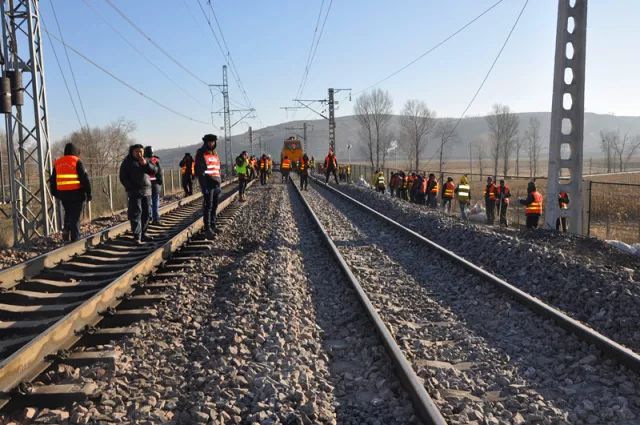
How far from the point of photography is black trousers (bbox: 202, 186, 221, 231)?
1158 cm

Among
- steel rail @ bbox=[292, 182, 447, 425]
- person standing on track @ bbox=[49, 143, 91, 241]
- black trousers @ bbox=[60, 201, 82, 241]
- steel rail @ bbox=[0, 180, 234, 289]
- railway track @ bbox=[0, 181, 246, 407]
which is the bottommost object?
steel rail @ bbox=[292, 182, 447, 425]

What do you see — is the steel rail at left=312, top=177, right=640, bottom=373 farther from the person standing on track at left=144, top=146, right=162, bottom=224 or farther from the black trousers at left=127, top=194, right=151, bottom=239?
the person standing on track at left=144, top=146, right=162, bottom=224

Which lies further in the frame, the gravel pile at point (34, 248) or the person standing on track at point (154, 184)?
the person standing on track at point (154, 184)

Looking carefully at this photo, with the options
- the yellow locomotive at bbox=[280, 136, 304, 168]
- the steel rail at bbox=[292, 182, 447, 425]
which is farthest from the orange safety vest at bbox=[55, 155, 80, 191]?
the yellow locomotive at bbox=[280, 136, 304, 168]

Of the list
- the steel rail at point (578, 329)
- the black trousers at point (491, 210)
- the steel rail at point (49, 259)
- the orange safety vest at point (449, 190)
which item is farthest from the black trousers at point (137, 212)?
the orange safety vest at point (449, 190)

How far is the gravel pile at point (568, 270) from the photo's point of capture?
6.39m

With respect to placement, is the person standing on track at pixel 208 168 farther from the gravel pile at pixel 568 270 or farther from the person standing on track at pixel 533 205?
the person standing on track at pixel 533 205

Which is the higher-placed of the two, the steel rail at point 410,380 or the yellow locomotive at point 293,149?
the yellow locomotive at point 293,149

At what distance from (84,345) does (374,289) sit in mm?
3975

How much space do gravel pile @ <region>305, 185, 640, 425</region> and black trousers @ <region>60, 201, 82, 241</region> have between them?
5561 millimetres

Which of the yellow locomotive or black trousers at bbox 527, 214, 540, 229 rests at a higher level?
the yellow locomotive

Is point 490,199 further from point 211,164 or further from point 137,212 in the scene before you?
point 137,212

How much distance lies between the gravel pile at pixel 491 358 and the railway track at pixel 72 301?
2.89 meters

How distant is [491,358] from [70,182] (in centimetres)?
805
